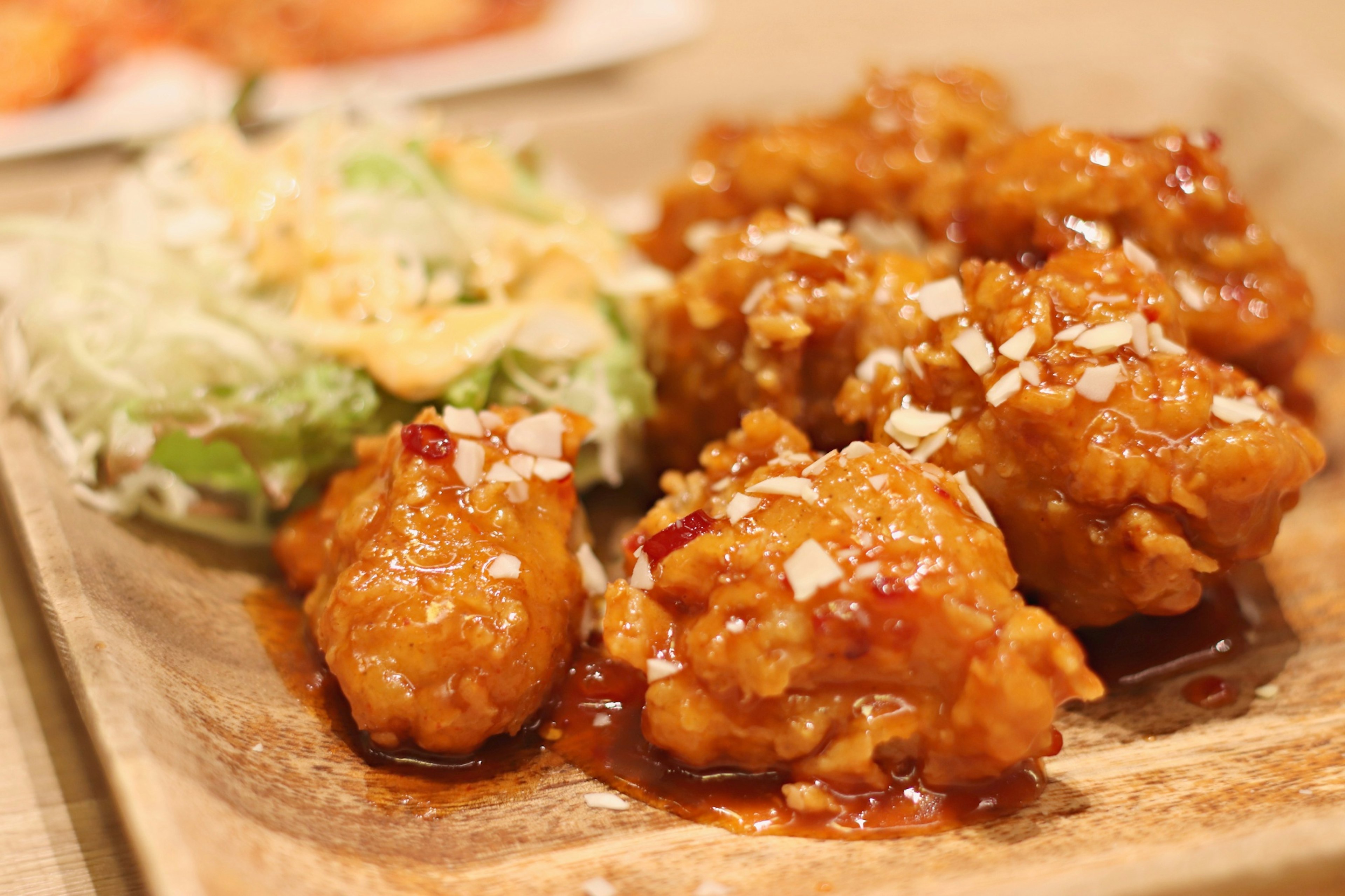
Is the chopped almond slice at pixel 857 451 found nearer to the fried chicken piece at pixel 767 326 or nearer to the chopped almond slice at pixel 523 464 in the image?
the fried chicken piece at pixel 767 326

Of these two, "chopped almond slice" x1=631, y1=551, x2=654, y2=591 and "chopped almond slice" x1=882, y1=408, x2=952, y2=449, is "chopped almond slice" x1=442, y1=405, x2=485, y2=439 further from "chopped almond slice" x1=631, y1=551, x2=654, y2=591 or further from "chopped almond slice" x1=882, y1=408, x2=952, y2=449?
"chopped almond slice" x1=882, y1=408, x2=952, y2=449

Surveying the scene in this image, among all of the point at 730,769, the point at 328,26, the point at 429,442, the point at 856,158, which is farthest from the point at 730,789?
the point at 328,26

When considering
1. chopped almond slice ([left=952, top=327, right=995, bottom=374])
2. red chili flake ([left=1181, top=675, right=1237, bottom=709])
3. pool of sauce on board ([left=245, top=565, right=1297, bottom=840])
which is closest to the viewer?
pool of sauce on board ([left=245, top=565, right=1297, bottom=840])

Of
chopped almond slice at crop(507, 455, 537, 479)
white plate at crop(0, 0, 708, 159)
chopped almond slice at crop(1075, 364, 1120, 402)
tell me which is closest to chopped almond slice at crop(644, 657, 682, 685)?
chopped almond slice at crop(507, 455, 537, 479)

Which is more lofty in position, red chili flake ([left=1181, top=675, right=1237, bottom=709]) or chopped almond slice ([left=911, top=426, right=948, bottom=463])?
chopped almond slice ([left=911, top=426, right=948, bottom=463])

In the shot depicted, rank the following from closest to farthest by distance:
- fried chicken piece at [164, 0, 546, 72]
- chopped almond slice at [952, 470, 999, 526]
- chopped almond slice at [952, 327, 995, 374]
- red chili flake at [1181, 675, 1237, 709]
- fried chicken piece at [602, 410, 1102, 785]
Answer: fried chicken piece at [602, 410, 1102, 785]
chopped almond slice at [952, 470, 999, 526]
chopped almond slice at [952, 327, 995, 374]
red chili flake at [1181, 675, 1237, 709]
fried chicken piece at [164, 0, 546, 72]

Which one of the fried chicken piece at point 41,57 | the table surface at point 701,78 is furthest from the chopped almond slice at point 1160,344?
the fried chicken piece at point 41,57
